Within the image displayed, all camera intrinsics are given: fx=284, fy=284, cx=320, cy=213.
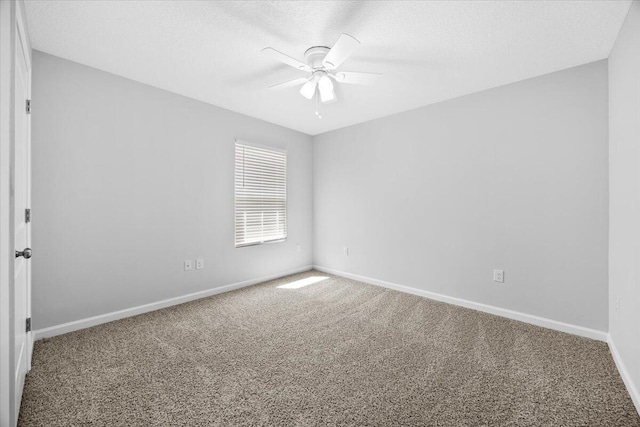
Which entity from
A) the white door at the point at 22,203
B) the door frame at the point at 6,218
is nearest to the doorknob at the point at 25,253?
the white door at the point at 22,203

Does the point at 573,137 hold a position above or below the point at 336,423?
above

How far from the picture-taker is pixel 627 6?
1.76m

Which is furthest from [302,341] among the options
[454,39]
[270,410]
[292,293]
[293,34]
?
[454,39]

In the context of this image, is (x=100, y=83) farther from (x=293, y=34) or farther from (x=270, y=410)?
(x=270, y=410)

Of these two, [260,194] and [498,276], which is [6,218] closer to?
[260,194]

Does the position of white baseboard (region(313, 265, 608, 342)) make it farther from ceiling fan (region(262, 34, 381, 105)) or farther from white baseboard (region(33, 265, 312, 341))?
ceiling fan (region(262, 34, 381, 105))

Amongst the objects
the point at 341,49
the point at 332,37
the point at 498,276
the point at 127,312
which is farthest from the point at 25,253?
the point at 498,276

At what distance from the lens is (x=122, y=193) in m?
2.77

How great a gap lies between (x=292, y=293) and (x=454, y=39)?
121 inches

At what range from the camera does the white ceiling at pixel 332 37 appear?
1.81 meters

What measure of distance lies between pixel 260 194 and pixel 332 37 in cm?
246

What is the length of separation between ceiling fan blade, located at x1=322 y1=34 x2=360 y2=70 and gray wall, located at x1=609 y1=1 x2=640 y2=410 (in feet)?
5.54

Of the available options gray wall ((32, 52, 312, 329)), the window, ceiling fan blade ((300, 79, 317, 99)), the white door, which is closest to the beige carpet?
the white door

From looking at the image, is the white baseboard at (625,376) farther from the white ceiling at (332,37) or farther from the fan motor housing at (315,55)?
the fan motor housing at (315,55)
